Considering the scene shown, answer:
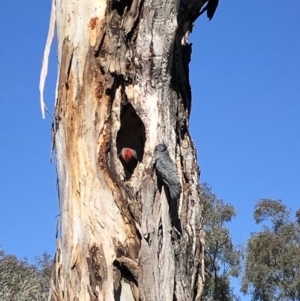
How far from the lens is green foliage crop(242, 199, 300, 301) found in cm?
1969

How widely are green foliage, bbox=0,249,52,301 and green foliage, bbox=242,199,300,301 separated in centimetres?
788

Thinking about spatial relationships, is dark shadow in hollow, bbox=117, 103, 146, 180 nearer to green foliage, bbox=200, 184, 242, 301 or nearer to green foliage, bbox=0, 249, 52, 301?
green foliage, bbox=0, 249, 52, 301

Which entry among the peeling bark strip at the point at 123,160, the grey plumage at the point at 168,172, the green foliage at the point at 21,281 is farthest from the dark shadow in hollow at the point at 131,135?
the green foliage at the point at 21,281

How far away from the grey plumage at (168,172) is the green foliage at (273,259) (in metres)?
16.9

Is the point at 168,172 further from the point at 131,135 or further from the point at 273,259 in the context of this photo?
Answer: the point at 273,259

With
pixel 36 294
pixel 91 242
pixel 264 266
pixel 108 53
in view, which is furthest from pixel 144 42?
pixel 264 266

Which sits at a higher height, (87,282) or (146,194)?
(146,194)

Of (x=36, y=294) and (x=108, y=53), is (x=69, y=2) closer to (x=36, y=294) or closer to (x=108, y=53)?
(x=108, y=53)

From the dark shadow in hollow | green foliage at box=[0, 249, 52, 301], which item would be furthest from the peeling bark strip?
green foliage at box=[0, 249, 52, 301]

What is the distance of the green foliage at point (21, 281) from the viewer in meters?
10.2

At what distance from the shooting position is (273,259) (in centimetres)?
1981

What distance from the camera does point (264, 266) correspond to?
774 inches

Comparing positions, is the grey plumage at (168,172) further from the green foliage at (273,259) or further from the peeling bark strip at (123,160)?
the green foliage at (273,259)

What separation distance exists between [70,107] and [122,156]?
404 millimetres
